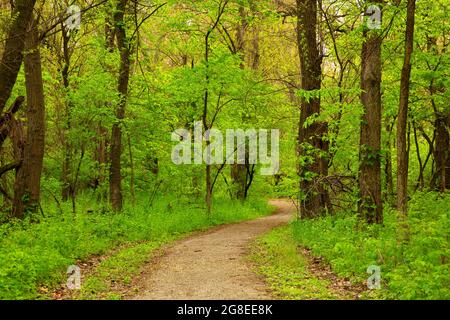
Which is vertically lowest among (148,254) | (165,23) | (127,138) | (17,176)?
(148,254)

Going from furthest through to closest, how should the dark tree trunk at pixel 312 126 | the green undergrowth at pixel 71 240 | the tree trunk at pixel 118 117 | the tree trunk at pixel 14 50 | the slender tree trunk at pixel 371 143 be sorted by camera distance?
the tree trunk at pixel 118 117, the dark tree trunk at pixel 312 126, the slender tree trunk at pixel 371 143, the tree trunk at pixel 14 50, the green undergrowth at pixel 71 240

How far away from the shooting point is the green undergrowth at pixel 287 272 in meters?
→ 7.38

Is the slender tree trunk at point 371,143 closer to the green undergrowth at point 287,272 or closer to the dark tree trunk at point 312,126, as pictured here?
the green undergrowth at point 287,272

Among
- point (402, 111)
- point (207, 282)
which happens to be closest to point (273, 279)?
point (207, 282)

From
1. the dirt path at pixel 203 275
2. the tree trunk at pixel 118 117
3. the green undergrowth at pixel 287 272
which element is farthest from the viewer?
the tree trunk at pixel 118 117

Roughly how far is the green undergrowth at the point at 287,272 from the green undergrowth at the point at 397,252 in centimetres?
56

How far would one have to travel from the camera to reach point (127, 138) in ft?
68.5

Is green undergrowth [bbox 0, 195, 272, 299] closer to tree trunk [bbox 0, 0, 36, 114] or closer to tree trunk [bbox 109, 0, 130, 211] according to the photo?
tree trunk [bbox 109, 0, 130, 211]

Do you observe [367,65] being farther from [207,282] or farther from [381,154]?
[207,282]

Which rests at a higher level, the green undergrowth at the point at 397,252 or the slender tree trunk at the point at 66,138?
the slender tree trunk at the point at 66,138

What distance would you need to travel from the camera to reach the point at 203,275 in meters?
9.08

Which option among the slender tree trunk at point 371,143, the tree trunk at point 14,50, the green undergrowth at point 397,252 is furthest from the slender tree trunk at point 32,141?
the slender tree trunk at point 371,143

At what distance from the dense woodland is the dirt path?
173cm
